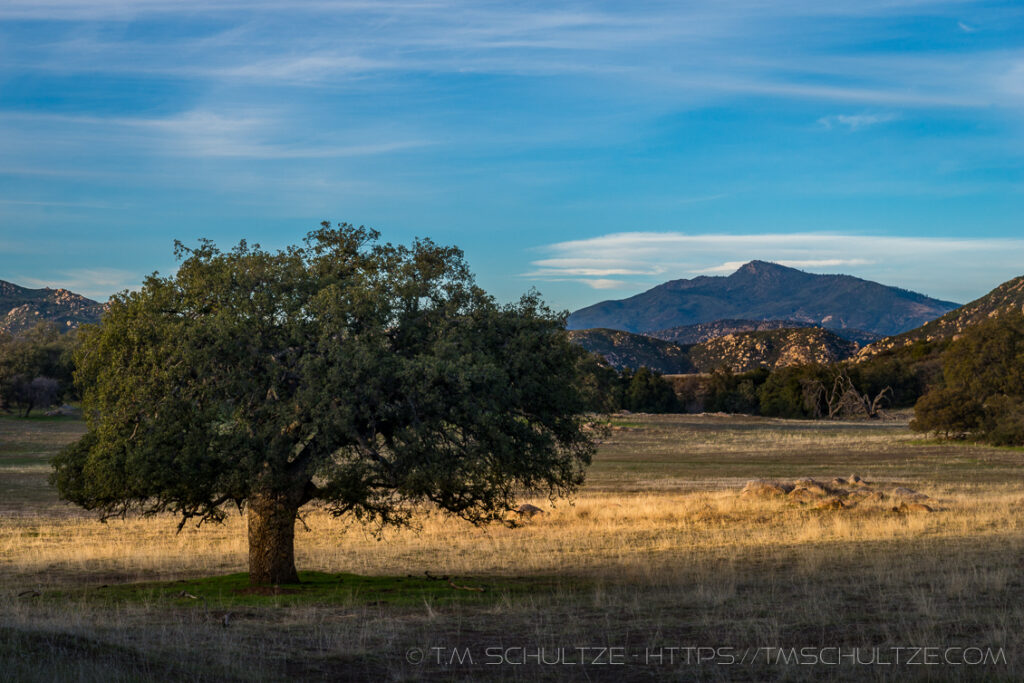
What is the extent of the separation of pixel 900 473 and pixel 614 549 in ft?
102

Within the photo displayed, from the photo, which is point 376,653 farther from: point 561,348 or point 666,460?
point 666,460

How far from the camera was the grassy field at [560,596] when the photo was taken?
12.5 meters

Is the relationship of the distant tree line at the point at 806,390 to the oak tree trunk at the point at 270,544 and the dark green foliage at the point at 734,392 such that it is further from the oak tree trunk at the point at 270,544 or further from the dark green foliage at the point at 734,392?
the oak tree trunk at the point at 270,544

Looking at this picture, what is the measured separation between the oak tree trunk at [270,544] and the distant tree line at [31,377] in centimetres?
9244

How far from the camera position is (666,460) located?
6600cm

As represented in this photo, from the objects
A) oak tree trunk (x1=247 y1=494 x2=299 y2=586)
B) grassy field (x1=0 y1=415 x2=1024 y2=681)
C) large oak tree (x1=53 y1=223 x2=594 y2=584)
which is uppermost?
large oak tree (x1=53 y1=223 x2=594 y2=584)

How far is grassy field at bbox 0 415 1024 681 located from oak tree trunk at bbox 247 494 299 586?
0.43 m

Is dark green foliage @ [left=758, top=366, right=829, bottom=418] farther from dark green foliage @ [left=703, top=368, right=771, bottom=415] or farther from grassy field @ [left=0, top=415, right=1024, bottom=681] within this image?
grassy field @ [left=0, top=415, right=1024, bottom=681]

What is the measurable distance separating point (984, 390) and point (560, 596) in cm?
6255

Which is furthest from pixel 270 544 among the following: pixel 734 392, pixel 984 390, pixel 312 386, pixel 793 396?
pixel 734 392

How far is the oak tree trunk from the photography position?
60.8ft

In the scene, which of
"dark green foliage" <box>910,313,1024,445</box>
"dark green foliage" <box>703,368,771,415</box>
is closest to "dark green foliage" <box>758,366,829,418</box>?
"dark green foliage" <box>703,368,771,415</box>

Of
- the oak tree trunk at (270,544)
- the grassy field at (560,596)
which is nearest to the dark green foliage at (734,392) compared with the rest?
the grassy field at (560,596)

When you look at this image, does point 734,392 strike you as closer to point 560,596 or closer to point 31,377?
point 31,377
